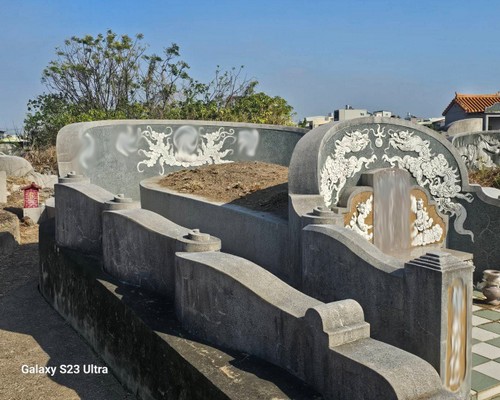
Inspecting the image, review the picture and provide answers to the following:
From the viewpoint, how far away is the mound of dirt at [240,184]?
730 centimetres

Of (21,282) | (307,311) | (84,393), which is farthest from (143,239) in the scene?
(21,282)

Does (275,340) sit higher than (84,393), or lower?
higher

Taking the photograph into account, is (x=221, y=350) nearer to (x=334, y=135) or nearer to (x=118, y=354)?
(x=118, y=354)

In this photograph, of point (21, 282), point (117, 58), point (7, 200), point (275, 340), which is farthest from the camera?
point (117, 58)

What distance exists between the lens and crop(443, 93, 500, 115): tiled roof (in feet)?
109

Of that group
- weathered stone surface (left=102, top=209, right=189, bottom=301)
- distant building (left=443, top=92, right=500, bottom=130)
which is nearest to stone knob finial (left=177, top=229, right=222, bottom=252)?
weathered stone surface (left=102, top=209, right=189, bottom=301)

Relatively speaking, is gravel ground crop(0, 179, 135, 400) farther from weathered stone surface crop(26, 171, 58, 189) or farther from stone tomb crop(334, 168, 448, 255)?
weathered stone surface crop(26, 171, 58, 189)

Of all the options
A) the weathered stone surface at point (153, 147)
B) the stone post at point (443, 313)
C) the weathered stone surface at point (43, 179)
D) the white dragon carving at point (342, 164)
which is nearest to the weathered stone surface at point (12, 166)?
the weathered stone surface at point (43, 179)

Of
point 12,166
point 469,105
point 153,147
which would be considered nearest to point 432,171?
point 153,147

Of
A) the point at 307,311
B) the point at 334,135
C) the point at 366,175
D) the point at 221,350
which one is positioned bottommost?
the point at 221,350

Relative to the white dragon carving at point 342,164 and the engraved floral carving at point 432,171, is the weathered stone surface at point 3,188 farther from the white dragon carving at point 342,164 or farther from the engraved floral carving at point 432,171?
the engraved floral carving at point 432,171

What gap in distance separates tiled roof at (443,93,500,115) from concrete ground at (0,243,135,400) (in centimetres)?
3082

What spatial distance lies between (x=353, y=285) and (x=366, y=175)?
2.19m

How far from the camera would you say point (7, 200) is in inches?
571
